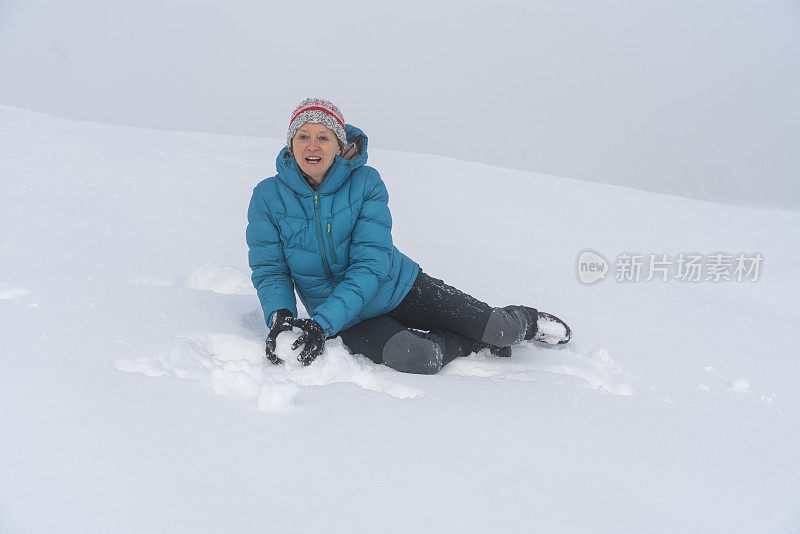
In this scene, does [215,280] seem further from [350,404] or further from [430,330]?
[350,404]

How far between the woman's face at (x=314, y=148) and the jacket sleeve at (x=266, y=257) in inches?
9.2

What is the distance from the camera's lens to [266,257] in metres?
2.43

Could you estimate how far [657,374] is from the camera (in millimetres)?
2553

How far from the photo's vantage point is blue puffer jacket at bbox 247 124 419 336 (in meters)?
2.37

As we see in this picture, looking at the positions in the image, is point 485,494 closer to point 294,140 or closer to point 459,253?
point 294,140

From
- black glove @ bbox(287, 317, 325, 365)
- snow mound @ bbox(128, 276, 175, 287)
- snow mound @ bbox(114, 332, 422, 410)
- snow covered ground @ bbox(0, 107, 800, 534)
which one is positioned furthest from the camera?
snow mound @ bbox(128, 276, 175, 287)

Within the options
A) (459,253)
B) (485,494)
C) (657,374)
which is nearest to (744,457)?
(657,374)

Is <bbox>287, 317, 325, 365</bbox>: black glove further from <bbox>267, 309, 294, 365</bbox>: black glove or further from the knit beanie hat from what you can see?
the knit beanie hat

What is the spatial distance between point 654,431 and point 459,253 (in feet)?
7.04

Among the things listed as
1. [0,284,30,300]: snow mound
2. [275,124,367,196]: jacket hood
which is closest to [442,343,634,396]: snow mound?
[275,124,367,196]: jacket hood

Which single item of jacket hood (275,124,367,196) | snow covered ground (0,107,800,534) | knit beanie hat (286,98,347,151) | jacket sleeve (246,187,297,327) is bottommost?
snow covered ground (0,107,800,534)

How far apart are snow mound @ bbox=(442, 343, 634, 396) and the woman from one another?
89mm

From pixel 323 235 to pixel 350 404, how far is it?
2.47 ft

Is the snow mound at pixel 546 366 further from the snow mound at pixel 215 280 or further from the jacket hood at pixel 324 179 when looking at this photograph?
the snow mound at pixel 215 280
